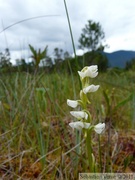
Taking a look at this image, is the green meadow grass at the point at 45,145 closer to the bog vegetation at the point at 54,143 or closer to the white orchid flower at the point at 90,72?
the bog vegetation at the point at 54,143

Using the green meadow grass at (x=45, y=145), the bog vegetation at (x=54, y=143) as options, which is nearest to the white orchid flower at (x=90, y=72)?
the bog vegetation at (x=54, y=143)

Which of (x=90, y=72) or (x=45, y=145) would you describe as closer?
(x=90, y=72)

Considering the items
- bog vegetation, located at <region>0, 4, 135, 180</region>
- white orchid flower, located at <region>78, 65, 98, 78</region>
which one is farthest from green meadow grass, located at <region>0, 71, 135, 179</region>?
white orchid flower, located at <region>78, 65, 98, 78</region>

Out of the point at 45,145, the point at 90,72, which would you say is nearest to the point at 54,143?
the point at 45,145

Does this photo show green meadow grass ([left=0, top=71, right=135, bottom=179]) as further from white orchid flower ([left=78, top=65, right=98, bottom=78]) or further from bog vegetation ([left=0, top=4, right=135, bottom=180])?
white orchid flower ([left=78, top=65, right=98, bottom=78])

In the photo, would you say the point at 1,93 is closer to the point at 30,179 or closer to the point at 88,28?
the point at 30,179

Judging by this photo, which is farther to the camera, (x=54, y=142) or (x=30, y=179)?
(x=54, y=142)

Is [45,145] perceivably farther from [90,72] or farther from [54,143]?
[90,72]

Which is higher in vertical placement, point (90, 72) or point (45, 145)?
point (90, 72)

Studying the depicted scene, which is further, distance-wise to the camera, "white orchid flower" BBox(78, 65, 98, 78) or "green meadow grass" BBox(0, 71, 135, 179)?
"green meadow grass" BBox(0, 71, 135, 179)

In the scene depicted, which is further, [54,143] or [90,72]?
[54,143]

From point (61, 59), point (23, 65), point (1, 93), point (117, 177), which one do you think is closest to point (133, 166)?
point (117, 177)
